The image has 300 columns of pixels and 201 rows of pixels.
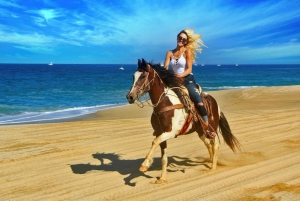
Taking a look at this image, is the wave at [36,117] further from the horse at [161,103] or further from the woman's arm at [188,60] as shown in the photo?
the woman's arm at [188,60]

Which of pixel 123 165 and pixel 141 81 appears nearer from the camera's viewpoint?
pixel 141 81

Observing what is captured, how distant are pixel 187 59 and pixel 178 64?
7.6 inches

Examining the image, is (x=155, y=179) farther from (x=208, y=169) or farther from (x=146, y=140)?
(x=146, y=140)

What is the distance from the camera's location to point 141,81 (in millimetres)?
5410

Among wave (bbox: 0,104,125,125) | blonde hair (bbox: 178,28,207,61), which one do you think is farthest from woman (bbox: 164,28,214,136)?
wave (bbox: 0,104,125,125)

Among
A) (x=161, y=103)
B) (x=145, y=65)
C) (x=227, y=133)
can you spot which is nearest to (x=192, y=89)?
(x=161, y=103)

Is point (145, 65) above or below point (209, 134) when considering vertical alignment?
above

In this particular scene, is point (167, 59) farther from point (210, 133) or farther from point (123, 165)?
point (123, 165)

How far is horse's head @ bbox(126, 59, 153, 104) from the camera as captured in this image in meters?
5.30

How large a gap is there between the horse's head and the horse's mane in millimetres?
309

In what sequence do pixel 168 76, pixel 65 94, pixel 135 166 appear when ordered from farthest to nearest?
pixel 65 94 < pixel 135 166 < pixel 168 76

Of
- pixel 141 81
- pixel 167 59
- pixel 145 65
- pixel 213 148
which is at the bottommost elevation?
pixel 213 148

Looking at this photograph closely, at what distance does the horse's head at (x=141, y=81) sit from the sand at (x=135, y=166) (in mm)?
1706

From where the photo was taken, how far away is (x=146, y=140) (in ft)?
32.0
